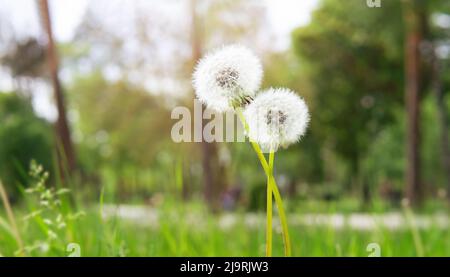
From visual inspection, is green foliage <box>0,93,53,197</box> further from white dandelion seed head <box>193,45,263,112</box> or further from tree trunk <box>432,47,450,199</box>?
white dandelion seed head <box>193,45,263,112</box>

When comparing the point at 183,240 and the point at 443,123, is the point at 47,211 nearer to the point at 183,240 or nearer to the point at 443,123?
the point at 183,240

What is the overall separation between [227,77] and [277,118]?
13 centimetres

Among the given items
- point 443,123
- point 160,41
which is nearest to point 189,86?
point 160,41

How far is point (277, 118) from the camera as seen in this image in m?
1.06

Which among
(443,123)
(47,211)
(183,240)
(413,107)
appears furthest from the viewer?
(443,123)

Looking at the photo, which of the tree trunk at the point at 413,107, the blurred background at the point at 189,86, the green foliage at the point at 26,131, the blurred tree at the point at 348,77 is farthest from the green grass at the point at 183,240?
the blurred tree at the point at 348,77

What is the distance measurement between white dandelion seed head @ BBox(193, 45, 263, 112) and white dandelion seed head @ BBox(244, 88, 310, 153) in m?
0.03

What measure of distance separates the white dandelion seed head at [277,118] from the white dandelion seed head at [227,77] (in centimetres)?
3

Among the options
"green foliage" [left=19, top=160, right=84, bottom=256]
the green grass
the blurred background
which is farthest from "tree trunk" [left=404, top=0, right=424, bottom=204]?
"green foliage" [left=19, top=160, right=84, bottom=256]

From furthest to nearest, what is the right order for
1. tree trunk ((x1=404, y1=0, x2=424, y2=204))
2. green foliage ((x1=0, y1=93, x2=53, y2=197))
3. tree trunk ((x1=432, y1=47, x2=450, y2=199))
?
tree trunk ((x1=432, y1=47, x2=450, y2=199))
tree trunk ((x1=404, y1=0, x2=424, y2=204))
green foliage ((x1=0, y1=93, x2=53, y2=197))

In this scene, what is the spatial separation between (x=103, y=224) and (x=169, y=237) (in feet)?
0.98

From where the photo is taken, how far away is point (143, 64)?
1423cm

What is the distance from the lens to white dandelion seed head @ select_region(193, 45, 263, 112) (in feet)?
3.45
